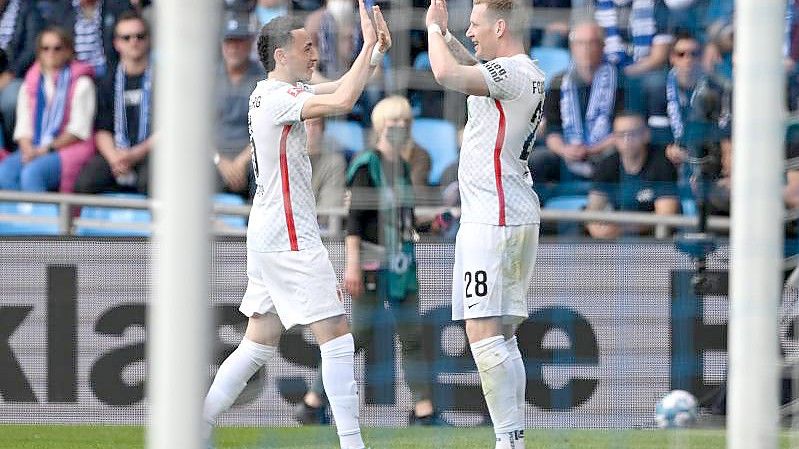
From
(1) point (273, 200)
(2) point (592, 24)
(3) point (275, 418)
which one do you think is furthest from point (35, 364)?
(2) point (592, 24)

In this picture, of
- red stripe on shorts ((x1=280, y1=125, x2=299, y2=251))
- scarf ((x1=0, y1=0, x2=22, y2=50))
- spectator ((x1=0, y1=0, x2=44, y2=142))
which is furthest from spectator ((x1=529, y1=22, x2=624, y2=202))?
scarf ((x1=0, y1=0, x2=22, y2=50))

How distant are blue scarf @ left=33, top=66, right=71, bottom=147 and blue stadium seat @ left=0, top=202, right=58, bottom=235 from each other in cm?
37

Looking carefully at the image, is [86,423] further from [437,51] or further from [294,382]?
[437,51]

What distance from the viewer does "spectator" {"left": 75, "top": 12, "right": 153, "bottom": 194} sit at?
8742mm

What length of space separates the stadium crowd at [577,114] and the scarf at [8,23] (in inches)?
36.8

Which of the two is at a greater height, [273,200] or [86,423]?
[273,200]

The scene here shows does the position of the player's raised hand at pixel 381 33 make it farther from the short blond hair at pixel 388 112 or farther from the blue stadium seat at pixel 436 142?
the blue stadium seat at pixel 436 142

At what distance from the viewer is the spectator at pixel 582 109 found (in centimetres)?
796

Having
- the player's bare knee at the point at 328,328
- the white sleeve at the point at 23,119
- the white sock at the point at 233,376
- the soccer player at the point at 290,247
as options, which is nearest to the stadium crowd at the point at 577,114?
the white sleeve at the point at 23,119

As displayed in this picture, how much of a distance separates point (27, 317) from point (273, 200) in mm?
2935

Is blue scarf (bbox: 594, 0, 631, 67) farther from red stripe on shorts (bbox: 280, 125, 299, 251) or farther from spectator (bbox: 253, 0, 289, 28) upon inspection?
red stripe on shorts (bbox: 280, 125, 299, 251)

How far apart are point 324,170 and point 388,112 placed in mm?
541

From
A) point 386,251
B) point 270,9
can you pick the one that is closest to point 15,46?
point 270,9

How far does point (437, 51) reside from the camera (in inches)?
225
